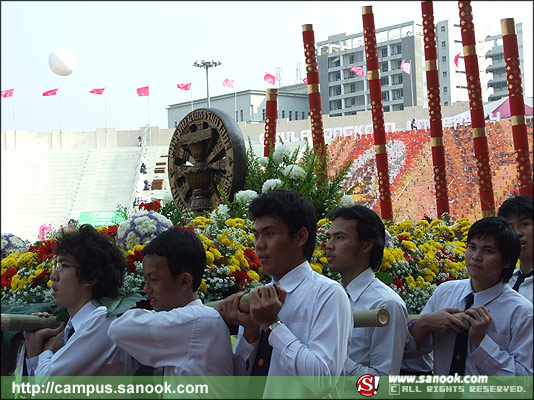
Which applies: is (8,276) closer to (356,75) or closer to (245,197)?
(245,197)

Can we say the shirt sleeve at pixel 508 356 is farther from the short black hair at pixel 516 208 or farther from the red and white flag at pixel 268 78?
the red and white flag at pixel 268 78

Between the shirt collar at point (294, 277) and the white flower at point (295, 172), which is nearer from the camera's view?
the shirt collar at point (294, 277)

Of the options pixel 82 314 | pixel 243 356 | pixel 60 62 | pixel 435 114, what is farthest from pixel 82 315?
pixel 60 62

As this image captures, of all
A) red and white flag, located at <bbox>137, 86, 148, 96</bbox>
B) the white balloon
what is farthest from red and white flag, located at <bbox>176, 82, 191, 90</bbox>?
the white balloon

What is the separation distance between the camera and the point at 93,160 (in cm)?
3109

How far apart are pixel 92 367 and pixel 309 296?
2.68ft

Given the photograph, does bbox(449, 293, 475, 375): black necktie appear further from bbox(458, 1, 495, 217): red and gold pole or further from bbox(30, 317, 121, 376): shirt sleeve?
bbox(458, 1, 495, 217): red and gold pole

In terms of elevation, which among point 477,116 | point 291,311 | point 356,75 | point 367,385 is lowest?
point 367,385

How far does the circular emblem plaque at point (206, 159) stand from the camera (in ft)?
18.4

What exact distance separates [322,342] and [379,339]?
0.60 metres

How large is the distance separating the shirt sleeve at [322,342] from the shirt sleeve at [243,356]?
0.23 meters

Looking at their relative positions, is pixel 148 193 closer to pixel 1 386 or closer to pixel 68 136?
pixel 68 136

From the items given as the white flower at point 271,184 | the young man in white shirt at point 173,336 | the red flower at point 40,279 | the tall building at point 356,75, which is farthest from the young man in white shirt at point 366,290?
the tall building at point 356,75

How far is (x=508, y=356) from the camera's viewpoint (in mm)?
2379
